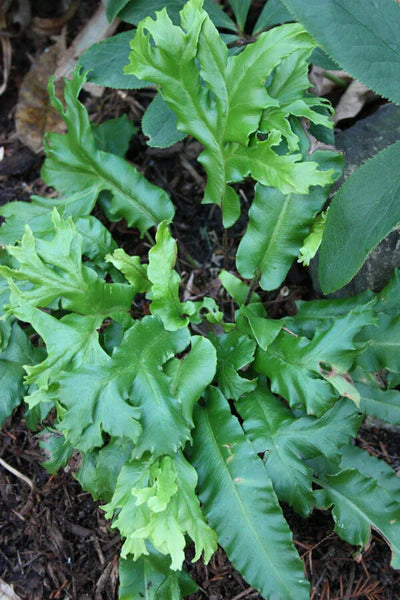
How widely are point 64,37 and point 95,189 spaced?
933 mm

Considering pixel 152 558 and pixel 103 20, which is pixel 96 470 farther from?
pixel 103 20

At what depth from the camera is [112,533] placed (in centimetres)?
194

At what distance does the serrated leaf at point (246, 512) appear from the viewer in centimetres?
155

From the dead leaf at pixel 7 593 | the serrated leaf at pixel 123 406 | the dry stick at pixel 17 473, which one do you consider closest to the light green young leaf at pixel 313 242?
the serrated leaf at pixel 123 406

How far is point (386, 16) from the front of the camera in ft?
4.59

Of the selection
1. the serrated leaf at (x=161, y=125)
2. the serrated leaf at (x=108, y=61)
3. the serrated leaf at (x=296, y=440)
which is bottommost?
the serrated leaf at (x=296, y=440)

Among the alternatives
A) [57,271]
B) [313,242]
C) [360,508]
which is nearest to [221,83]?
[313,242]

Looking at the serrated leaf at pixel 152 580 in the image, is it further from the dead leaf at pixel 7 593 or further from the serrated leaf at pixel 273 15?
the serrated leaf at pixel 273 15

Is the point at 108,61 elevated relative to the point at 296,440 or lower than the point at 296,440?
elevated

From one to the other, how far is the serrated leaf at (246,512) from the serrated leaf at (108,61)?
114cm

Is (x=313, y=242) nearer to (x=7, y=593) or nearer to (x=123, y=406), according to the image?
(x=123, y=406)

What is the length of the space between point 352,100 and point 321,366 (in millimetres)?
1134

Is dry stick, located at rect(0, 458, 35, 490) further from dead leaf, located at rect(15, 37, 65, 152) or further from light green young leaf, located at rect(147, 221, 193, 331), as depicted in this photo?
dead leaf, located at rect(15, 37, 65, 152)

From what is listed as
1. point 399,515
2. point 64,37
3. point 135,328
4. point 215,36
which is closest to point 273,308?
point 135,328
